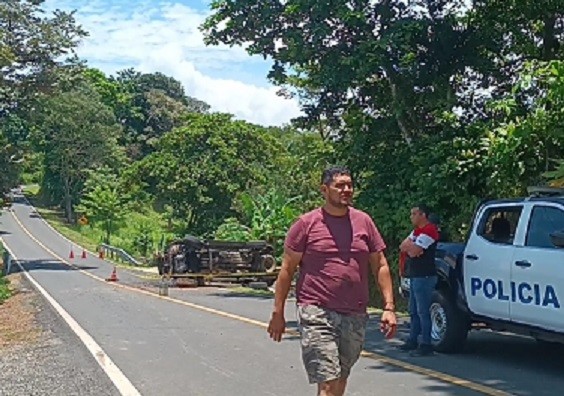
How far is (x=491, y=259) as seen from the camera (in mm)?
9938

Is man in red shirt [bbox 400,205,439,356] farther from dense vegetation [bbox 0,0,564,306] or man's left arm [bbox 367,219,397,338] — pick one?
man's left arm [bbox 367,219,397,338]

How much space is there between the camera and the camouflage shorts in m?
5.90

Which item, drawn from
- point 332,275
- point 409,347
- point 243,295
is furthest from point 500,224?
point 243,295

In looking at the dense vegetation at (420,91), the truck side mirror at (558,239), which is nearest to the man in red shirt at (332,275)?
the truck side mirror at (558,239)

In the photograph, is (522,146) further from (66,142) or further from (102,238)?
Answer: (66,142)

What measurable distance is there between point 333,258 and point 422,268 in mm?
4855

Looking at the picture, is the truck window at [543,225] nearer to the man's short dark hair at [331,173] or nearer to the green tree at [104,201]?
the man's short dark hair at [331,173]

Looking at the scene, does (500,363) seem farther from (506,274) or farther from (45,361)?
(45,361)

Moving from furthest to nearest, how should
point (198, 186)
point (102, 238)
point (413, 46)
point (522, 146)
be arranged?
point (102, 238) → point (198, 186) → point (413, 46) → point (522, 146)

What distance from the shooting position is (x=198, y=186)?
51125 mm

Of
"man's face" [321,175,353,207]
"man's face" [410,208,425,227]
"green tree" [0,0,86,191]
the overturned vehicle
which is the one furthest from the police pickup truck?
"green tree" [0,0,86,191]

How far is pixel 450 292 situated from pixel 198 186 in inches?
1611

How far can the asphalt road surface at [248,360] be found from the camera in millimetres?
8664

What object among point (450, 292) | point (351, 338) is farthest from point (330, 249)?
point (450, 292)
